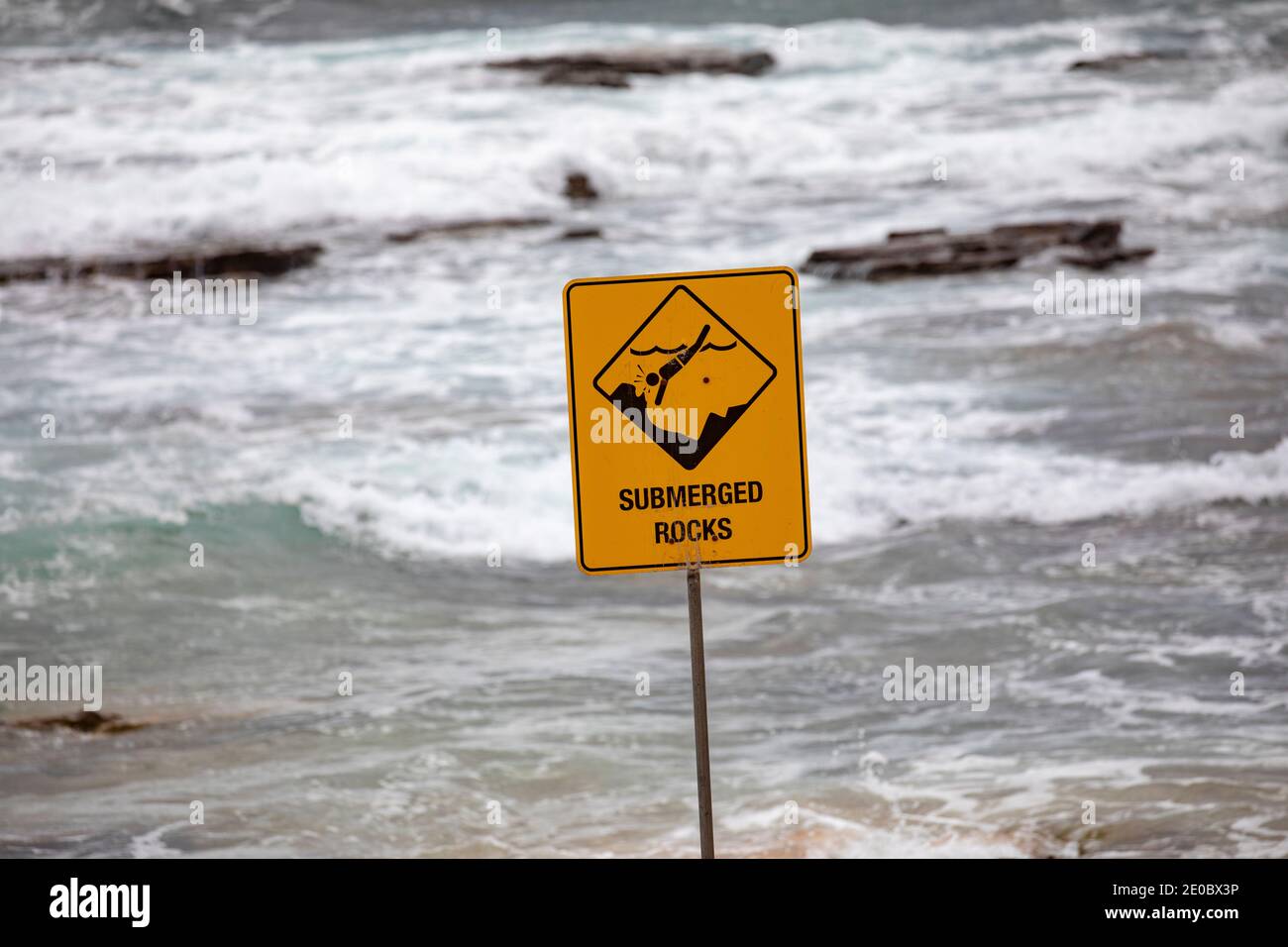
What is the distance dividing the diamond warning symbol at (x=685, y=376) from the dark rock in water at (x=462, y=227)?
16.7 metres

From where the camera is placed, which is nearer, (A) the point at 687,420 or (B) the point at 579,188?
(A) the point at 687,420

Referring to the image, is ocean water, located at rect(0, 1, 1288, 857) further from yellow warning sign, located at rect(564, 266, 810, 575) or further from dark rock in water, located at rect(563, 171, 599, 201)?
yellow warning sign, located at rect(564, 266, 810, 575)

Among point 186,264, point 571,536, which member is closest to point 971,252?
point 571,536

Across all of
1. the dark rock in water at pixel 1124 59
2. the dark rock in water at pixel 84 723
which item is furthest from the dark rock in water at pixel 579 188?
the dark rock in water at pixel 84 723

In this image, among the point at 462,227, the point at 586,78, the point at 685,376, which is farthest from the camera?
the point at 586,78

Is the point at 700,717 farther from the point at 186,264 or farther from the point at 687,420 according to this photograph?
the point at 186,264

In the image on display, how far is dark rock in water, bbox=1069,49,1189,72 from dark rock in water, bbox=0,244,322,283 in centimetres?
1560

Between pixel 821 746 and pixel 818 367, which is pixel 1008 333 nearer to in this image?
pixel 818 367

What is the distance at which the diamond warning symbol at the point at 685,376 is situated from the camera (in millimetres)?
3469

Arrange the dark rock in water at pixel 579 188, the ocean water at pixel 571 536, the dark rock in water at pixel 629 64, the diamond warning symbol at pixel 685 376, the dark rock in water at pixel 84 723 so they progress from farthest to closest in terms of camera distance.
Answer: the dark rock in water at pixel 629 64, the dark rock in water at pixel 579 188, the dark rock in water at pixel 84 723, the ocean water at pixel 571 536, the diamond warning symbol at pixel 685 376

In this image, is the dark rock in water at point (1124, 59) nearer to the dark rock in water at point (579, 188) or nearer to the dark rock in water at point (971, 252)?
the dark rock in water at point (579, 188)

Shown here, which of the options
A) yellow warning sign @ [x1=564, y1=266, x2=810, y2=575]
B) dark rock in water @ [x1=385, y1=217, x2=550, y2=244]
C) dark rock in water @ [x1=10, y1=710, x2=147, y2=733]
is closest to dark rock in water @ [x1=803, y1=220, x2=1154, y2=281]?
dark rock in water @ [x1=385, y1=217, x2=550, y2=244]

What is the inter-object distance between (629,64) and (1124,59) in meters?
8.53

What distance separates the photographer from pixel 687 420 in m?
3.48
